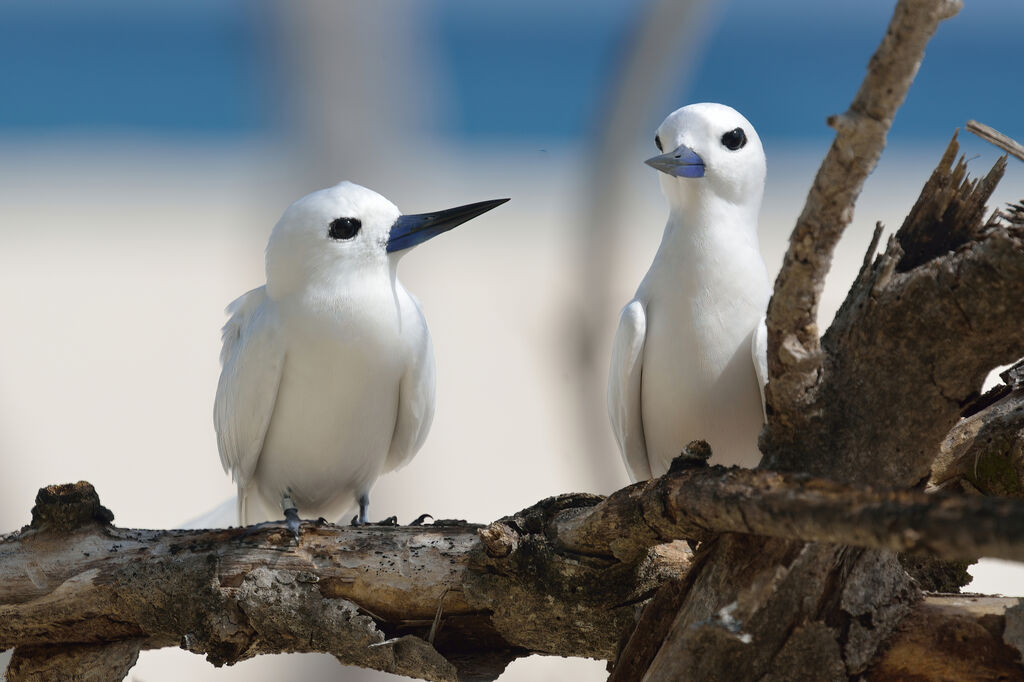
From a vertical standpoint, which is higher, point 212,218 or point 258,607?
point 212,218

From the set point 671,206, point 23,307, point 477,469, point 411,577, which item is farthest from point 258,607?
point 23,307

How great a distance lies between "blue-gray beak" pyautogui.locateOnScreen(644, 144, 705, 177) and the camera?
4.07 m

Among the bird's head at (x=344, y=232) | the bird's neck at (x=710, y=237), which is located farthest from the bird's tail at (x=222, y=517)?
the bird's neck at (x=710, y=237)

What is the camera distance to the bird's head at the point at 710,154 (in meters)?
4.16

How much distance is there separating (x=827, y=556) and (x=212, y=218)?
2563 centimetres

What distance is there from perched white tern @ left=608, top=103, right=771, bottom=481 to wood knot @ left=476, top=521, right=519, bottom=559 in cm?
99

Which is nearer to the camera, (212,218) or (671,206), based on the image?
(671,206)

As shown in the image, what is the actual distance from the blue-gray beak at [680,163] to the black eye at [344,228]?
1.19 metres

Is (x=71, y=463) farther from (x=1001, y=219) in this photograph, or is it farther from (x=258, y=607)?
(x=1001, y=219)

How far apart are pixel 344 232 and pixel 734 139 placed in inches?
60.5

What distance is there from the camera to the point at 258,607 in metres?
3.62

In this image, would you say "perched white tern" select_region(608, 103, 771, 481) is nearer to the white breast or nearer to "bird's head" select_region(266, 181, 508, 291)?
"bird's head" select_region(266, 181, 508, 291)

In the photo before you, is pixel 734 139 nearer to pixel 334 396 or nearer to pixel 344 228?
pixel 344 228

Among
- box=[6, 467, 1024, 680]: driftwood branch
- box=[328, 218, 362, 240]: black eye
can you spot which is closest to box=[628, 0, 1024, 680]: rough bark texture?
box=[6, 467, 1024, 680]: driftwood branch
